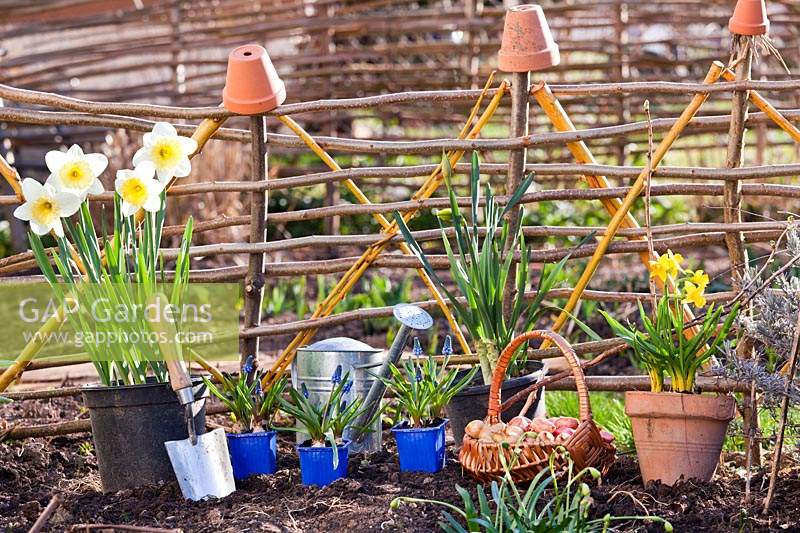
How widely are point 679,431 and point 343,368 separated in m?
0.82

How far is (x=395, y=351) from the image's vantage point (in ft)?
7.93

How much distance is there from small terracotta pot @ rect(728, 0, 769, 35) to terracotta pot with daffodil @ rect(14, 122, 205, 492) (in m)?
1.41

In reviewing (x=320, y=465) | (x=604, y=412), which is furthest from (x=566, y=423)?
(x=604, y=412)

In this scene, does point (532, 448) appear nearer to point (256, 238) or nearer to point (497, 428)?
point (497, 428)

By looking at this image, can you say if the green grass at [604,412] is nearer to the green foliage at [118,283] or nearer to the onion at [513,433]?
the onion at [513,433]

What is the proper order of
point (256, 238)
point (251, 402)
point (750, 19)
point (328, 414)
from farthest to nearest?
point (256, 238) < point (750, 19) < point (251, 402) < point (328, 414)

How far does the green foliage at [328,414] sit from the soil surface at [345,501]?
4.2 inches

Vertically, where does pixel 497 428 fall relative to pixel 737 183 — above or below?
below

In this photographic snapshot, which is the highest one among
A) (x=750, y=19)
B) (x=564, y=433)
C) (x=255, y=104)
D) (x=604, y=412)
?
(x=750, y=19)

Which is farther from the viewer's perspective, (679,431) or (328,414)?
(328,414)

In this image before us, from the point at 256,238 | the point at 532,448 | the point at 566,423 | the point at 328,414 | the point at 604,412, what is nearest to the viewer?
the point at 532,448

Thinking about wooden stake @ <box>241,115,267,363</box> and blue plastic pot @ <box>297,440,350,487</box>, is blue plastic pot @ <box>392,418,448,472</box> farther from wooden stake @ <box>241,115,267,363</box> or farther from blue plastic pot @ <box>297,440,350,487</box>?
wooden stake @ <box>241,115,267,363</box>

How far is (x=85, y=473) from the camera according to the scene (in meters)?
2.61

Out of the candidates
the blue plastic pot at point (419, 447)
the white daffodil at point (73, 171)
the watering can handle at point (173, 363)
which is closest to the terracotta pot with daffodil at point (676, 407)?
the blue plastic pot at point (419, 447)
